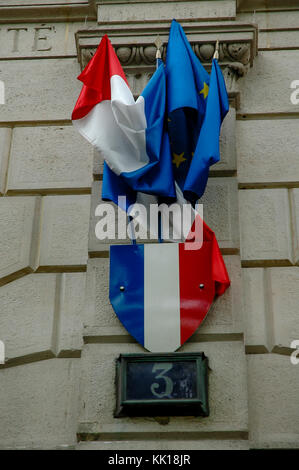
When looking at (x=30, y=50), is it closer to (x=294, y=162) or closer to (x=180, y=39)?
(x=180, y=39)

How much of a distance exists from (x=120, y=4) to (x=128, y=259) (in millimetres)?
2643

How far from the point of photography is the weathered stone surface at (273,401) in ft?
18.6

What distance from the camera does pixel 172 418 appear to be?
18.4ft

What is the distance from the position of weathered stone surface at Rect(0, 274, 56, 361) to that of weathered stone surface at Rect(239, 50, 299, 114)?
222 cm

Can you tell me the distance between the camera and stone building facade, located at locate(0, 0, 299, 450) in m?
5.75

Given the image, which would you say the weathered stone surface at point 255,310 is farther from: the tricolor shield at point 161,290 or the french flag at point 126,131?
the french flag at point 126,131

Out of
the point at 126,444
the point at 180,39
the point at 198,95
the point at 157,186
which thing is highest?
the point at 180,39

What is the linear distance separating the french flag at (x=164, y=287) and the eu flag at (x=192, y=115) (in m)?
0.46

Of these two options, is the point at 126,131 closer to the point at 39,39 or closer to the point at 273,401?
the point at 39,39

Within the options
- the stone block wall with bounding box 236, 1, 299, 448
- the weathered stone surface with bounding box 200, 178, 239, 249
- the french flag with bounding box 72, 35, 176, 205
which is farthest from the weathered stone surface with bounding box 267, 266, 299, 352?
the french flag with bounding box 72, 35, 176, 205

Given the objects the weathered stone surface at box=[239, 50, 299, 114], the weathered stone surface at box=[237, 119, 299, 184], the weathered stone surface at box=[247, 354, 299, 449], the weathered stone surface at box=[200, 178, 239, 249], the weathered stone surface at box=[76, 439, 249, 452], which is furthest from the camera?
the weathered stone surface at box=[239, 50, 299, 114]

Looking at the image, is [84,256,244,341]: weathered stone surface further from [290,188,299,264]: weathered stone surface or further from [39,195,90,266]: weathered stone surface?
[290,188,299,264]: weathered stone surface

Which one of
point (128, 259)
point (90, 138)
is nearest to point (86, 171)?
point (90, 138)

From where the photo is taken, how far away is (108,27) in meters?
7.24
